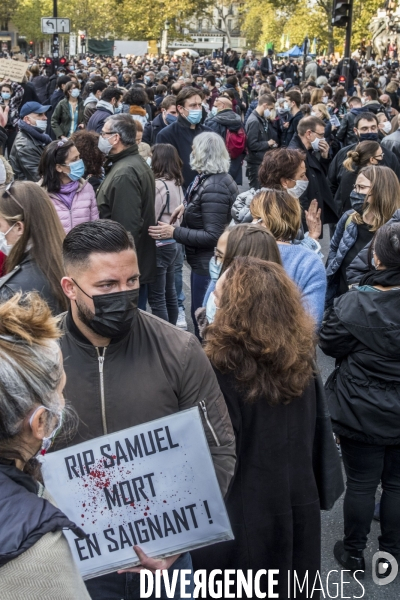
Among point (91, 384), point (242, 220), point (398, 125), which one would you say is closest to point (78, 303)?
point (91, 384)

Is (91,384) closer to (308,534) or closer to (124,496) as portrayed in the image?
(124,496)

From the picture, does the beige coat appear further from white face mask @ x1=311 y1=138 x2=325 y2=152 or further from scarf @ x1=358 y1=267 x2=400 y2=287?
white face mask @ x1=311 y1=138 x2=325 y2=152

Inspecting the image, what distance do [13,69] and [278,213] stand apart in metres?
8.60

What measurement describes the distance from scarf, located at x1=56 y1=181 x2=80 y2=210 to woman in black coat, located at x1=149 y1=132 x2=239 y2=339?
659 millimetres

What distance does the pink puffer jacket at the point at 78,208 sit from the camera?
5.13 m

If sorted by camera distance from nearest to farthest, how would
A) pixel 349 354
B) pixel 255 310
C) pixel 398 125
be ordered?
pixel 255 310
pixel 349 354
pixel 398 125

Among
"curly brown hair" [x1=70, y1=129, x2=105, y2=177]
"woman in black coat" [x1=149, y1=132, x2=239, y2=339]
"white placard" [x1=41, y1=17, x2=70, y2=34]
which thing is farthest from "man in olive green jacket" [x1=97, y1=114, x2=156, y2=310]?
"white placard" [x1=41, y1=17, x2=70, y2=34]

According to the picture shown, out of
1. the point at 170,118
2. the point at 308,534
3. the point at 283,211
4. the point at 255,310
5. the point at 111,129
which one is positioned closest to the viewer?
the point at 255,310

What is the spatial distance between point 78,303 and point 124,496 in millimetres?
681

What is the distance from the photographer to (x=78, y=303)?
2463mm

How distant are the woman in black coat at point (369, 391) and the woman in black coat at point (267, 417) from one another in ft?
2.24

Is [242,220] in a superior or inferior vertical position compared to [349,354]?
superior

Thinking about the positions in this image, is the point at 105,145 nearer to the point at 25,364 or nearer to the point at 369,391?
the point at 369,391

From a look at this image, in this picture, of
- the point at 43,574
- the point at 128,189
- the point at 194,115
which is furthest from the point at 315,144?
the point at 43,574
